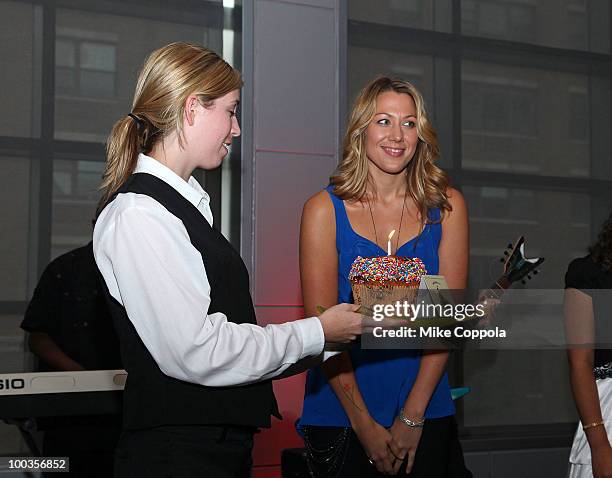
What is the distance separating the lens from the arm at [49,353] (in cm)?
349

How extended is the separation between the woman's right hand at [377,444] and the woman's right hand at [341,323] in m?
0.49

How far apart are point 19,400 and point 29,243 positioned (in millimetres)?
635

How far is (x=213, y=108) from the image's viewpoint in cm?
168

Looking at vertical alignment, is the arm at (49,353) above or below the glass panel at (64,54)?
below

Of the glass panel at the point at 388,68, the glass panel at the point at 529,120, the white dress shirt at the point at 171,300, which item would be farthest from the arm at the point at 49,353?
the glass panel at the point at 529,120

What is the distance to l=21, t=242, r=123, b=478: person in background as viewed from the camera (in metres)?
3.42

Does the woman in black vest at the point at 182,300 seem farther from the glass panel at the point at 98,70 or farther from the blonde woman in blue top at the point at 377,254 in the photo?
the glass panel at the point at 98,70

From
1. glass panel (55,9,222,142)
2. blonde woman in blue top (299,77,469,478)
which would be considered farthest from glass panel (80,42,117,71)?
blonde woman in blue top (299,77,469,478)

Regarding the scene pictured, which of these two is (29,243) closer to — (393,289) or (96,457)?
(96,457)

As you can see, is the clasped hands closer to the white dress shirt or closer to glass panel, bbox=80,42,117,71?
the white dress shirt

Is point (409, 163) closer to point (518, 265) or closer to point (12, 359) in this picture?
point (518, 265)

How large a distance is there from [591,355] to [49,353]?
6.88ft

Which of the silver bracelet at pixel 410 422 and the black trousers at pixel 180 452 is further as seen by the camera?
the silver bracelet at pixel 410 422

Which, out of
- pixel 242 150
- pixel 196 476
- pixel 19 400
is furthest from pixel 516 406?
pixel 196 476
